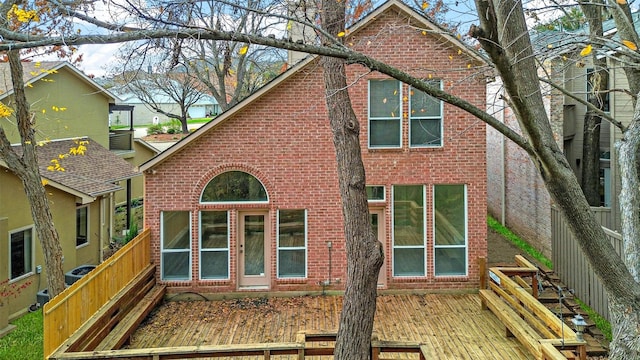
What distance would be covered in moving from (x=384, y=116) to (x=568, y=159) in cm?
703

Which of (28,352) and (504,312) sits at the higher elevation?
(504,312)

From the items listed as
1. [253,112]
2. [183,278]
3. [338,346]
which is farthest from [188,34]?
[183,278]

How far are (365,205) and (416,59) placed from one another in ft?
18.6

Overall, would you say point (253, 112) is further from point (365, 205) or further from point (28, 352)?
point (28, 352)

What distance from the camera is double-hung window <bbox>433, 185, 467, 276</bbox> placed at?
12.2 metres

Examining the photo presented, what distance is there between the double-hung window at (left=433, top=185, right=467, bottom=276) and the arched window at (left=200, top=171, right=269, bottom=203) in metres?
4.08

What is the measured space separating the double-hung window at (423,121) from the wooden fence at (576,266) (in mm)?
3244

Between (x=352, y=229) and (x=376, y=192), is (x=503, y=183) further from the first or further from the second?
(x=352, y=229)

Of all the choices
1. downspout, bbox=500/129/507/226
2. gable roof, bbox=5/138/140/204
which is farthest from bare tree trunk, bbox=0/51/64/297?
downspout, bbox=500/129/507/226

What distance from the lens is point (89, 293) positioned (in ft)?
27.6

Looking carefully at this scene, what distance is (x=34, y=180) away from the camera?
9609 millimetres

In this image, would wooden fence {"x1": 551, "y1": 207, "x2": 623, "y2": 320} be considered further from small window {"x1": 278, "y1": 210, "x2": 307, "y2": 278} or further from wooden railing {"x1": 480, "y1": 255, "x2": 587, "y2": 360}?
small window {"x1": 278, "y1": 210, "x2": 307, "y2": 278}

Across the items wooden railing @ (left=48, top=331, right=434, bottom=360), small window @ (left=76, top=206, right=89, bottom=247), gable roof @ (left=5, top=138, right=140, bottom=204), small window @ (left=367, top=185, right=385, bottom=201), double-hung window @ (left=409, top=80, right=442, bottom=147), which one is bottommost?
wooden railing @ (left=48, top=331, right=434, bottom=360)

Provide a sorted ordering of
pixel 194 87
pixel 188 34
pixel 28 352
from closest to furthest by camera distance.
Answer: pixel 188 34 → pixel 28 352 → pixel 194 87
